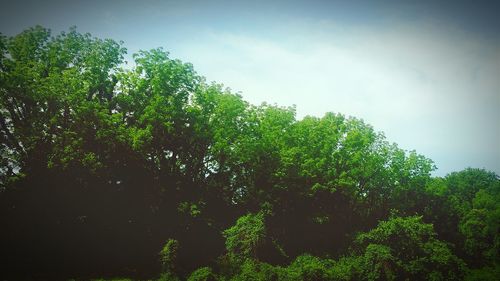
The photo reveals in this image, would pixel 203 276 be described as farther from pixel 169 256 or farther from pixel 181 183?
pixel 181 183

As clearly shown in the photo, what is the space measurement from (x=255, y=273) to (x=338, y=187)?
11545 millimetres

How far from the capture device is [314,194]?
28219mm

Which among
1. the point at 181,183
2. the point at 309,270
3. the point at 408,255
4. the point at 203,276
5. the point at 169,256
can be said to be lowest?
the point at 203,276

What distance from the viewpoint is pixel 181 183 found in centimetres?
2838

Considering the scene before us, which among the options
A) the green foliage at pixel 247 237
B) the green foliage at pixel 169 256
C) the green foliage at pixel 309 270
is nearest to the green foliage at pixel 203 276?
the green foliage at pixel 169 256

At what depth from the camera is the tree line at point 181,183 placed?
2252cm

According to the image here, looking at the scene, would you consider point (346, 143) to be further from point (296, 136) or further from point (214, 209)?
point (214, 209)

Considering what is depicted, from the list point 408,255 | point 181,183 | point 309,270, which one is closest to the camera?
point 309,270

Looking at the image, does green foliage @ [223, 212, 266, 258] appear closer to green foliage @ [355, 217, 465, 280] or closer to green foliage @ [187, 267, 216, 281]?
green foliage @ [187, 267, 216, 281]

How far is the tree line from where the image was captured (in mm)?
22516

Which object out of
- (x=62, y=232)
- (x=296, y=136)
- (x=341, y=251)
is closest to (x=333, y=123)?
(x=296, y=136)

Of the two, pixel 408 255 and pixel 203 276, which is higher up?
pixel 408 255

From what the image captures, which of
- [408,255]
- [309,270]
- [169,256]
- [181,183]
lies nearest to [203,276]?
[169,256]

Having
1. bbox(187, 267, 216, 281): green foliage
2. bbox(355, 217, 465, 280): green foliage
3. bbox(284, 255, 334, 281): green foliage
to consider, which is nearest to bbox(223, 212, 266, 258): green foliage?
bbox(187, 267, 216, 281): green foliage
